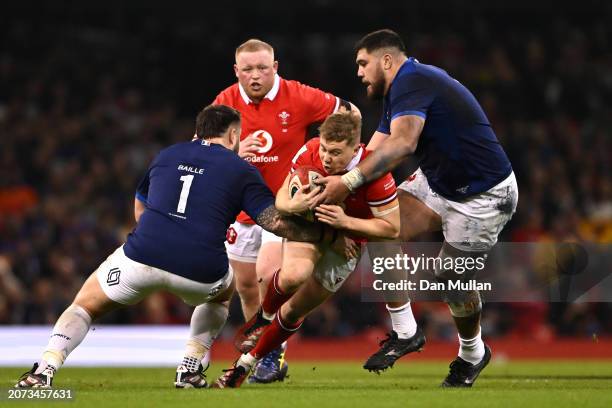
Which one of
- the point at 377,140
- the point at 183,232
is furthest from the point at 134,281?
the point at 377,140

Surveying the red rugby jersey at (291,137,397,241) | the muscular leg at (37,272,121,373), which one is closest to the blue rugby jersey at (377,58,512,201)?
the red rugby jersey at (291,137,397,241)

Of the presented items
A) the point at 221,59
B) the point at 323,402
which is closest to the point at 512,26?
the point at 221,59

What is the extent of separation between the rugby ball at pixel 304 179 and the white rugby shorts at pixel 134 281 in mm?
840

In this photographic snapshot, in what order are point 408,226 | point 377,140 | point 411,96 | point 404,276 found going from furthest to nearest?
point 404,276 < point 408,226 < point 377,140 < point 411,96

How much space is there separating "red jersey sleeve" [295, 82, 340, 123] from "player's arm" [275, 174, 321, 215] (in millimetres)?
2062

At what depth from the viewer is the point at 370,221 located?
7.51 meters

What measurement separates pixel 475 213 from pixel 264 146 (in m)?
1.94

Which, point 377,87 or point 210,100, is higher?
point 377,87

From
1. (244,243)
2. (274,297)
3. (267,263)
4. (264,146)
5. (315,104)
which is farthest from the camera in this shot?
(244,243)

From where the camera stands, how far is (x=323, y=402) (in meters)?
6.31

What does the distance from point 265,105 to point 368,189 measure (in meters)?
2.02

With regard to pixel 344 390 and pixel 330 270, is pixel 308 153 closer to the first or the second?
pixel 330 270

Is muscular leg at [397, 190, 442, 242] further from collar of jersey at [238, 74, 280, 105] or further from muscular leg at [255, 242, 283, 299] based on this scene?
collar of jersey at [238, 74, 280, 105]

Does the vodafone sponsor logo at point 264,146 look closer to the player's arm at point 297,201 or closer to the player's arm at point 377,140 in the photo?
the player's arm at point 377,140
